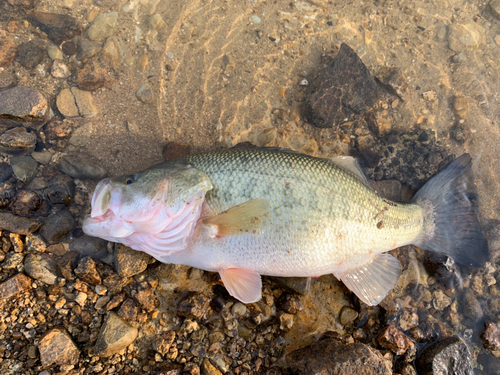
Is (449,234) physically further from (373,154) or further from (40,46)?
(40,46)

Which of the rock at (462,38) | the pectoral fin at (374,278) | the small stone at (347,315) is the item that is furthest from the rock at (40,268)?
the rock at (462,38)

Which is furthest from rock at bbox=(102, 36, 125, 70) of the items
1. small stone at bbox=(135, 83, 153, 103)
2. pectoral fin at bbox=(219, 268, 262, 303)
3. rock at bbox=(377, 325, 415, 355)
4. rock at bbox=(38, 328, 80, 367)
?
rock at bbox=(377, 325, 415, 355)

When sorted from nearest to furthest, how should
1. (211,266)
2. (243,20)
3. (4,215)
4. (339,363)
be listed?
(339,363), (211,266), (4,215), (243,20)

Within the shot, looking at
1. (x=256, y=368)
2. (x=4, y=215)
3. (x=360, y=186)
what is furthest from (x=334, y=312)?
(x=4, y=215)

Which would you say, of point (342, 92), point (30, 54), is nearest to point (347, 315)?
point (342, 92)

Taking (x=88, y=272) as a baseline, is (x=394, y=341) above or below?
above

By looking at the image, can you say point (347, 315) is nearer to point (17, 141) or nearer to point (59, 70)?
point (17, 141)
